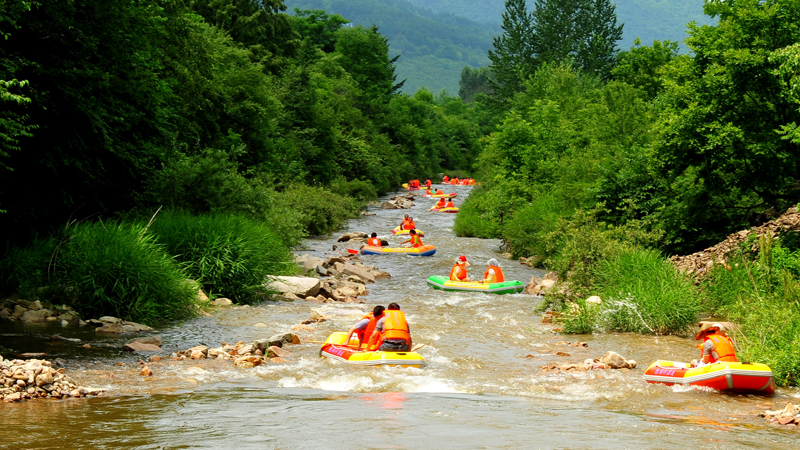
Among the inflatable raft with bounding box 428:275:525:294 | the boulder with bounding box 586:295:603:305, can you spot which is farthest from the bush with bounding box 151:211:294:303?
the boulder with bounding box 586:295:603:305

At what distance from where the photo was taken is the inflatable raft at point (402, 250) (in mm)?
27031

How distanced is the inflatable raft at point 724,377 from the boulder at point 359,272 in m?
12.2

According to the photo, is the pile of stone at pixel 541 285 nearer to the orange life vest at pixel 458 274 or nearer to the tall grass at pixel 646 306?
the orange life vest at pixel 458 274

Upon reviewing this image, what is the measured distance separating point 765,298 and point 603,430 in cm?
710

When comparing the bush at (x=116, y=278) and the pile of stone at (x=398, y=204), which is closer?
the bush at (x=116, y=278)

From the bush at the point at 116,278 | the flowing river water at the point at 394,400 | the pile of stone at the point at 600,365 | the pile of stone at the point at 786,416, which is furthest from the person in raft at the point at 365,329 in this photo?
the pile of stone at the point at 786,416

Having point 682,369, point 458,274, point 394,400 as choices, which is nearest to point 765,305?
point 682,369

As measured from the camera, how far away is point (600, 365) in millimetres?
11336

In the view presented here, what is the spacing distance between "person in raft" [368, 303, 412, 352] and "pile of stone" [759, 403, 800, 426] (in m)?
5.44

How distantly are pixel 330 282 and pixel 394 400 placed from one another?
10.8 meters

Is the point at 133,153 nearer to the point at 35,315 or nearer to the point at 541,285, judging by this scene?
the point at 35,315

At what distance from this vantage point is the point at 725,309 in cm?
1484

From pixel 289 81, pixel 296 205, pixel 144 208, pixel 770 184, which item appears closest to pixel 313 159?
pixel 289 81

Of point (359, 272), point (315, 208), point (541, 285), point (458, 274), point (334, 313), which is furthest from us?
point (315, 208)
